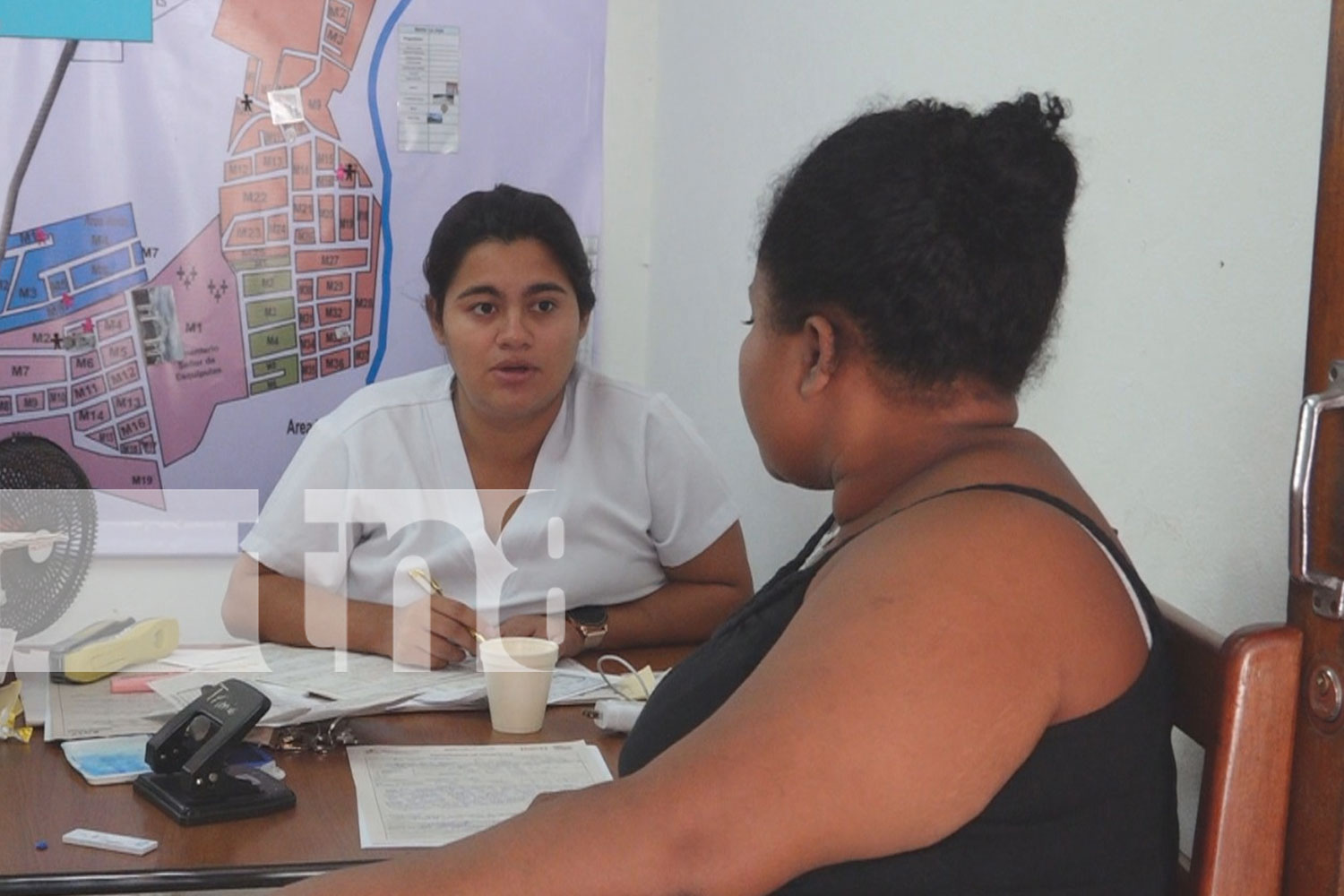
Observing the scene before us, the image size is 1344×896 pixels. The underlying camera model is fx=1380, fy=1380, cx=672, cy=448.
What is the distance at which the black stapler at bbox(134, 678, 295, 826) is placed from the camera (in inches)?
Result: 47.3

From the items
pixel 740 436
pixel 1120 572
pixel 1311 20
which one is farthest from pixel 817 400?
pixel 740 436

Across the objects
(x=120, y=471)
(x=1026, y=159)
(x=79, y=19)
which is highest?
(x=79, y=19)

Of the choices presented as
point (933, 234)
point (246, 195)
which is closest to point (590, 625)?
point (933, 234)

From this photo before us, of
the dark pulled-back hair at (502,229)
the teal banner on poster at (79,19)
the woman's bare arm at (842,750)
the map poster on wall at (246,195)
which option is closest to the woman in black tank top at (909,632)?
the woman's bare arm at (842,750)

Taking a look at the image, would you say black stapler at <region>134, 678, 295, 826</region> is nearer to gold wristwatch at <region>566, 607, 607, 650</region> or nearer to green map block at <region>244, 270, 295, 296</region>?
gold wristwatch at <region>566, 607, 607, 650</region>

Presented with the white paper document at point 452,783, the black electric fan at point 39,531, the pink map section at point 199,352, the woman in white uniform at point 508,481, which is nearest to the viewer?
the white paper document at point 452,783

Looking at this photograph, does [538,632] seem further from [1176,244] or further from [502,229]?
[1176,244]

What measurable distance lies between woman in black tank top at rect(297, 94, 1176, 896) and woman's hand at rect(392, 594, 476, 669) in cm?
65

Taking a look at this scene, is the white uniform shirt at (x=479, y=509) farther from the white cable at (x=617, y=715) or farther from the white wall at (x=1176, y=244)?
the white wall at (x=1176, y=244)

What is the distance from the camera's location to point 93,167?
268cm

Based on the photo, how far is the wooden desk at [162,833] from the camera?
1083 millimetres

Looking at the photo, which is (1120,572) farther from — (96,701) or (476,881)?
(96,701)

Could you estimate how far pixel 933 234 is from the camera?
0.91 meters

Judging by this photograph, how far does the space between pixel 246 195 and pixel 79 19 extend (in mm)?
439
